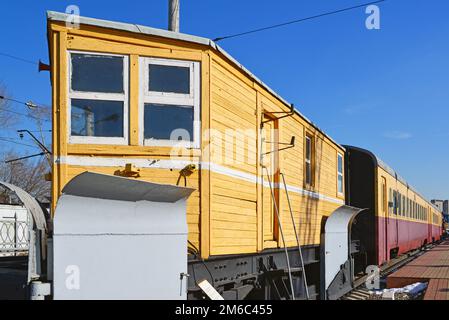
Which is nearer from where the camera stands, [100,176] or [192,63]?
[100,176]

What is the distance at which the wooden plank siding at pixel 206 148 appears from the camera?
16.2ft

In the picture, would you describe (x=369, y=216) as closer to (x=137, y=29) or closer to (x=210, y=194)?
(x=210, y=194)

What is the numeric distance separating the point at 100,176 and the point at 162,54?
197cm

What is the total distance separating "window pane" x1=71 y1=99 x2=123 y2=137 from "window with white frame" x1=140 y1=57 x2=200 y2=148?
25 cm

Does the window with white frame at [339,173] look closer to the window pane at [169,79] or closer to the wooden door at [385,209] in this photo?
the wooden door at [385,209]

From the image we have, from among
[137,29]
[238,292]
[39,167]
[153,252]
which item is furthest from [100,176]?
[39,167]

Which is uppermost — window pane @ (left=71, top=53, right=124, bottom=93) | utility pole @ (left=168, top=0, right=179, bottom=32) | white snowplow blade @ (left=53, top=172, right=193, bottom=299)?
utility pole @ (left=168, top=0, right=179, bottom=32)

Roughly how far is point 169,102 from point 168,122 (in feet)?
0.68

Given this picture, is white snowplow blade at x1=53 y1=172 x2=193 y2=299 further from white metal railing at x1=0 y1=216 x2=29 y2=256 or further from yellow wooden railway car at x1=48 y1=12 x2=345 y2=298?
white metal railing at x1=0 y1=216 x2=29 y2=256

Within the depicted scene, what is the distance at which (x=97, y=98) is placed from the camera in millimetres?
5020

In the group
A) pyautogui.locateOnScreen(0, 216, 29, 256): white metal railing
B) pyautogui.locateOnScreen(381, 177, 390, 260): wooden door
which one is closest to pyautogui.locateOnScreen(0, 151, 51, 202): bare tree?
pyautogui.locateOnScreen(0, 216, 29, 256): white metal railing

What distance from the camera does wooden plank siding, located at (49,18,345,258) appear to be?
4.95 m

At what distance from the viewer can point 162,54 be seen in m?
5.30

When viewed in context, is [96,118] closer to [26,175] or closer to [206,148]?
[206,148]
